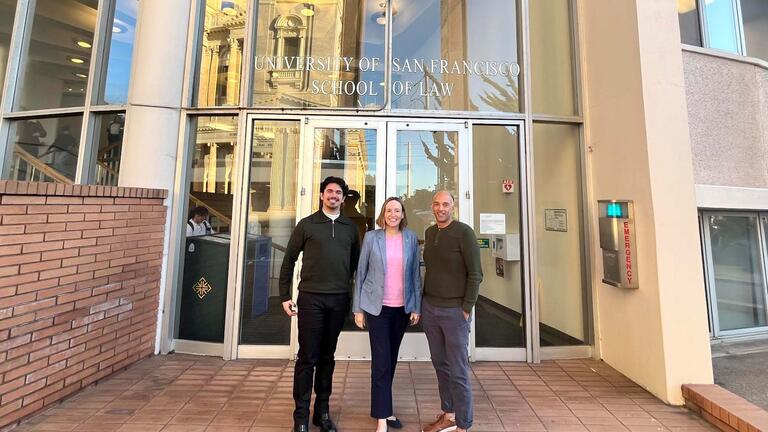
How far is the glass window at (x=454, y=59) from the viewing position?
463 centimetres

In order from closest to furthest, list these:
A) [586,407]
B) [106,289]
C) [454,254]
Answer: [454,254], [586,407], [106,289]

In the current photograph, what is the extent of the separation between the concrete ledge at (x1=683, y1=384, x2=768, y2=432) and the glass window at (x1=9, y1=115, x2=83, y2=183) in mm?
7003

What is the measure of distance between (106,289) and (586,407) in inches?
178

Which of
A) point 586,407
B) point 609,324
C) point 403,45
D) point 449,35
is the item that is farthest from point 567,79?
point 586,407

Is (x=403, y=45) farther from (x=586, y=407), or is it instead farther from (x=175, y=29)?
(x=586, y=407)

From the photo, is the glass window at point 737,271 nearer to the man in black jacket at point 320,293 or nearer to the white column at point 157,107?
the man in black jacket at point 320,293

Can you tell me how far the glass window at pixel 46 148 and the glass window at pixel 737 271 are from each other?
8215 mm

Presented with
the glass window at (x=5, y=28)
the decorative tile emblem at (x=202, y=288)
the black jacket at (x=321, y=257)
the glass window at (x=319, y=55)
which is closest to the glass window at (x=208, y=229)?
the decorative tile emblem at (x=202, y=288)

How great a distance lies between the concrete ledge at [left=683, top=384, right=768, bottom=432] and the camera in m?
2.60

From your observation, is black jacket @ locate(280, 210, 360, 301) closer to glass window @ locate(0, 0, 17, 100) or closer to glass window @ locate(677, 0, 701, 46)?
glass window @ locate(677, 0, 701, 46)

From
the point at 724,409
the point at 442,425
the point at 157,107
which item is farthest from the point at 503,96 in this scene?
the point at 157,107

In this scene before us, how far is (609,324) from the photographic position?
13.5ft

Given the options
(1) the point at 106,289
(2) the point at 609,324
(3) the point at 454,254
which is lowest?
(2) the point at 609,324

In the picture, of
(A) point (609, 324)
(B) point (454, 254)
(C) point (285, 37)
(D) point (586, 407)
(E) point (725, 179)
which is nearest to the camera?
(B) point (454, 254)
